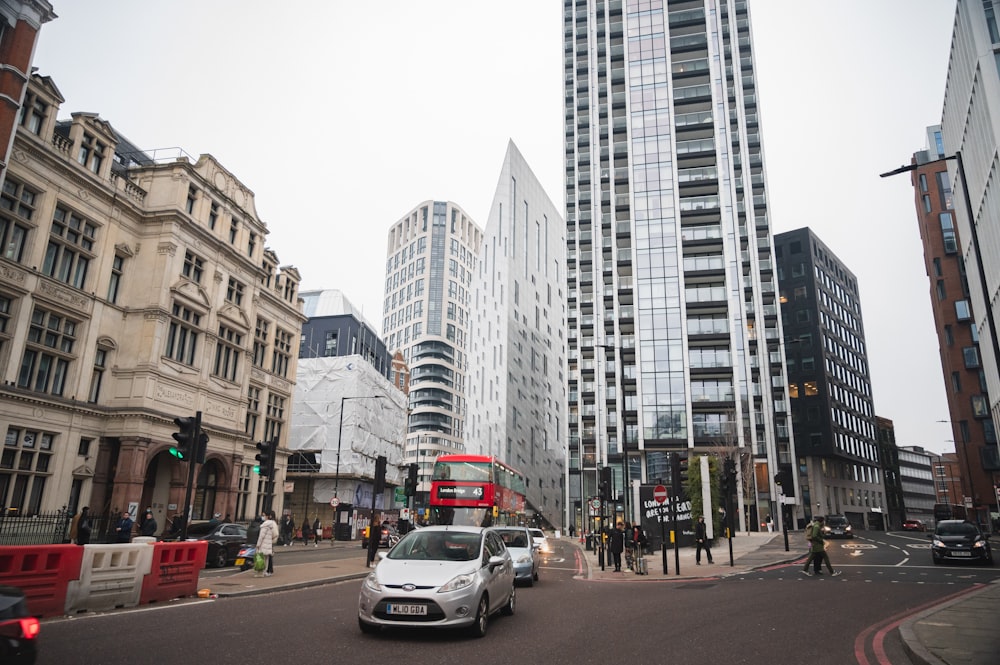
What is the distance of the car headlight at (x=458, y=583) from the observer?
830 cm

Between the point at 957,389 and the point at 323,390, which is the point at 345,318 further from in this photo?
the point at 957,389

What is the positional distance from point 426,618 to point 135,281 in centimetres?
2839

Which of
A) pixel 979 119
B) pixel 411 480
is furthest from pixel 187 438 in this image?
pixel 979 119

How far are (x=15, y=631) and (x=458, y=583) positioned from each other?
16.9 feet

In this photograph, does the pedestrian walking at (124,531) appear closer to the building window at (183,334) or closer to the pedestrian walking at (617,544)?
the building window at (183,334)

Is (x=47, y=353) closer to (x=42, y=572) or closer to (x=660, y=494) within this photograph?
(x=42, y=572)

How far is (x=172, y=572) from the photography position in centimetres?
1174

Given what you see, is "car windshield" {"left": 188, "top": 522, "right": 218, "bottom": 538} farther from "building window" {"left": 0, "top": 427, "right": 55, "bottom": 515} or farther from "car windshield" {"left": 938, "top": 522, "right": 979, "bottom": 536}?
"car windshield" {"left": 938, "top": 522, "right": 979, "bottom": 536}

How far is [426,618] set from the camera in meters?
8.09

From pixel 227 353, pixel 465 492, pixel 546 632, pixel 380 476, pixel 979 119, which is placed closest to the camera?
pixel 546 632

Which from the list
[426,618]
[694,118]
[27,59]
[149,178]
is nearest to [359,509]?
[149,178]

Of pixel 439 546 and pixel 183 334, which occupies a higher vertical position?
pixel 183 334

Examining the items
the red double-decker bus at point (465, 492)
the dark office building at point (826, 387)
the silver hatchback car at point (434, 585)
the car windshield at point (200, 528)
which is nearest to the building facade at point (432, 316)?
the dark office building at point (826, 387)

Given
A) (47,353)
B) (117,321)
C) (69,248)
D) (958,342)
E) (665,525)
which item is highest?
(958,342)
